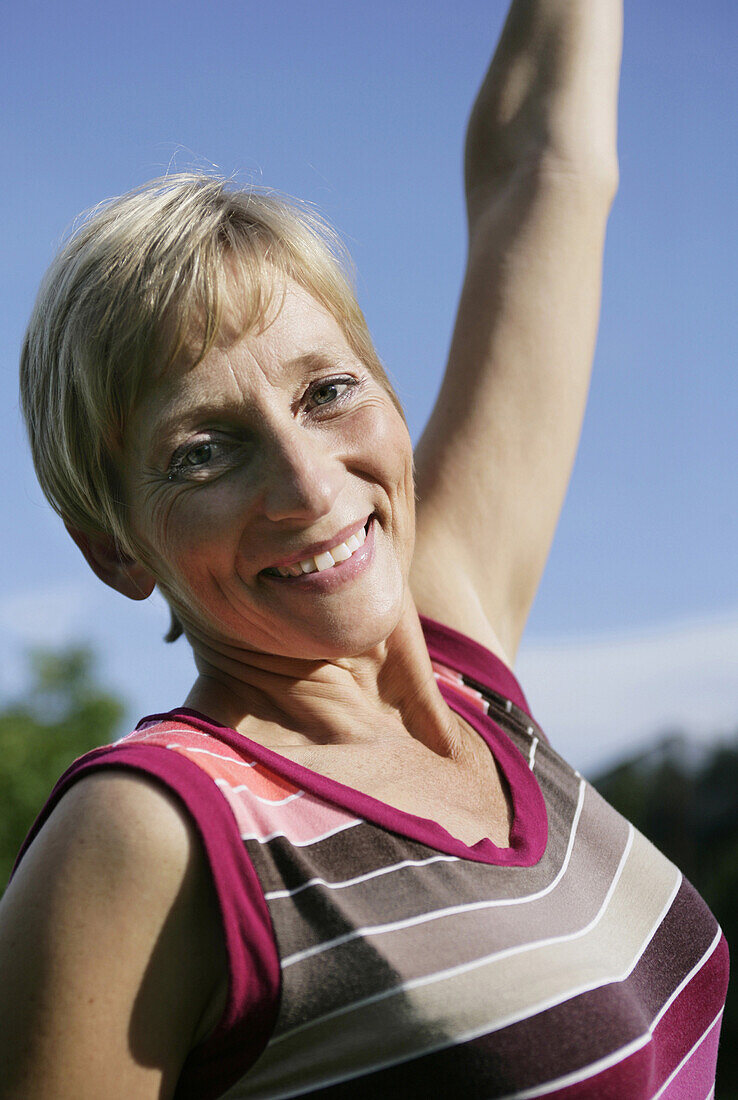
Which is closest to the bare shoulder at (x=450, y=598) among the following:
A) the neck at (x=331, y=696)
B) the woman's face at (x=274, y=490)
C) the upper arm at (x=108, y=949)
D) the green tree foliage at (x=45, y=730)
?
the neck at (x=331, y=696)

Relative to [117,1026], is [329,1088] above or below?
below

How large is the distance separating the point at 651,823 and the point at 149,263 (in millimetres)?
22258

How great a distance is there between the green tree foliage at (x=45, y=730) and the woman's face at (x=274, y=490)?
2673cm

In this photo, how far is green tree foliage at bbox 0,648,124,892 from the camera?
2720 centimetres

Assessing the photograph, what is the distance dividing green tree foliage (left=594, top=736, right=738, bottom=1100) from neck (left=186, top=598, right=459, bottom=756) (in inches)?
715

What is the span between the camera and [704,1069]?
1832 mm

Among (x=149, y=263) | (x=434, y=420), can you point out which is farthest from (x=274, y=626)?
(x=434, y=420)

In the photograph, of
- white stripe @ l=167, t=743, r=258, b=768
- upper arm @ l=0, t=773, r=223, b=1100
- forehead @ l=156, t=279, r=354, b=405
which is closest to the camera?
upper arm @ l=0, t=773, r=223, b=1100

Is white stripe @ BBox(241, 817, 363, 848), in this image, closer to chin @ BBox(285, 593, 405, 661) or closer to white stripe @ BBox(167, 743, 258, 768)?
white stripe @ BBox(167, 743, 258, 768)

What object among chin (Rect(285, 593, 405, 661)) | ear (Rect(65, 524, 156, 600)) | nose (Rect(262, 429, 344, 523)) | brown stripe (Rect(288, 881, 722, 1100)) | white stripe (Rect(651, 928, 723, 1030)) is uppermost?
nose (Rect(262, 429, 344, 523))

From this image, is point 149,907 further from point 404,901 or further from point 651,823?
point 651,823

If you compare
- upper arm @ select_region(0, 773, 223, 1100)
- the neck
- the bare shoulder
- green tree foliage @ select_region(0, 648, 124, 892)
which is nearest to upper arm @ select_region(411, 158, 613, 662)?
the bare shoulder

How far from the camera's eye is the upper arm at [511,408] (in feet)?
7.73

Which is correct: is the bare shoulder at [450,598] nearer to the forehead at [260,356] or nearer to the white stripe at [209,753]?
the forehead at [260,356]
